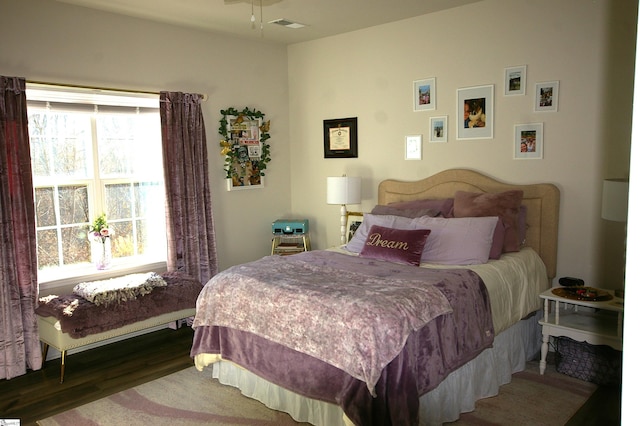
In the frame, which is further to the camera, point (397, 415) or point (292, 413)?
point (292, 413)

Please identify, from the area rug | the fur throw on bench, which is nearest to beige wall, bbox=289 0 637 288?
the area rug

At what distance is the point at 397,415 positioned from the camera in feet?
8.08

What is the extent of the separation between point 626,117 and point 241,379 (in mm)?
3210

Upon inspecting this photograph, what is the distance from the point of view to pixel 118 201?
449cm

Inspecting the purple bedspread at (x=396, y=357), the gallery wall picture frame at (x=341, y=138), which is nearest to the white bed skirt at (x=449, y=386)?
the purple bedspread at (x=396, y=357)

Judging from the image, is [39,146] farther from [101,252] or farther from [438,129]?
[438,129]

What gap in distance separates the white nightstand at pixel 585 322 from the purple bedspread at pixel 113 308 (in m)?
2.72

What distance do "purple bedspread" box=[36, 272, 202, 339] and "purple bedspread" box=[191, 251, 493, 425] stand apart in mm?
727

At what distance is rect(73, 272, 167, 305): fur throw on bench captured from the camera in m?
3.76

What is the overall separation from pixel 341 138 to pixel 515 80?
72.4 inches

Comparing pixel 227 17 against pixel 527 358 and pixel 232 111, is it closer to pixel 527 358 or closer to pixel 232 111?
pixel 232 111

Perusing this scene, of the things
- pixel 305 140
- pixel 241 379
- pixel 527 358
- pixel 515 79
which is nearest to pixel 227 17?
pixel 305 140

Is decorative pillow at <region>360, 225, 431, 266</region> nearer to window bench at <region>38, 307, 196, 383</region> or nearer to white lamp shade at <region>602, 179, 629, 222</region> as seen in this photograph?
white lamp shade at <region>602, 179, 629, 222</region>

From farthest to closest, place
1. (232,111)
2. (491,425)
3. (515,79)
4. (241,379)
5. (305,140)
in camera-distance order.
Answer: (305,140) < (232,111) < (515,79) < (241,379) < (491,425)
